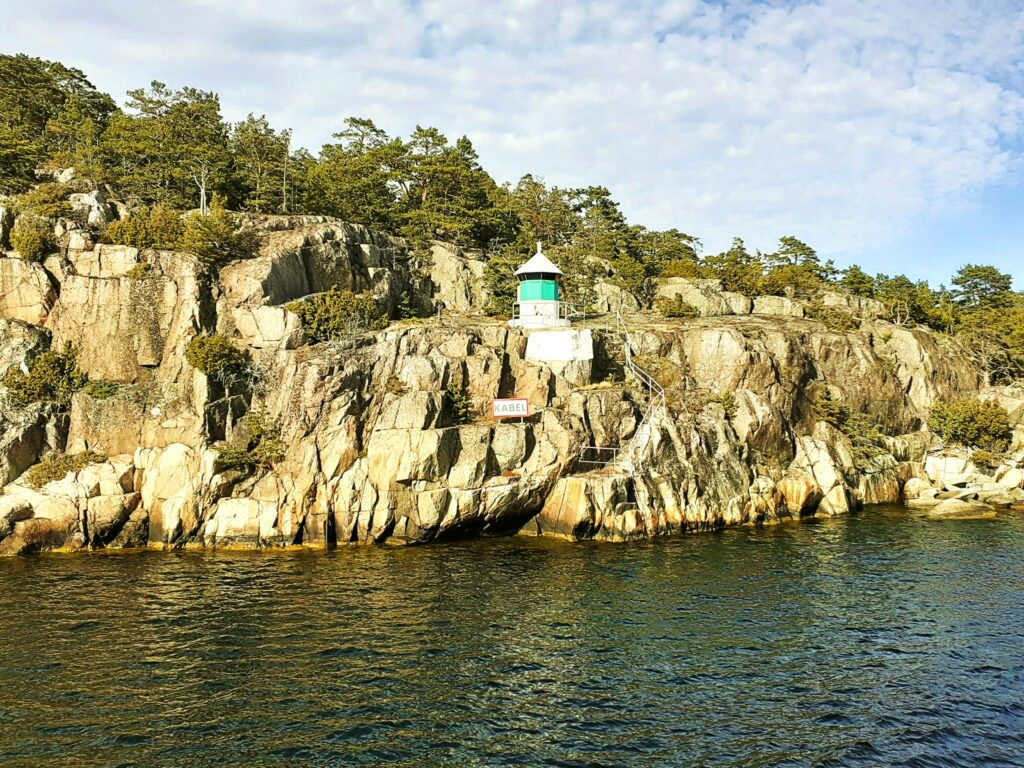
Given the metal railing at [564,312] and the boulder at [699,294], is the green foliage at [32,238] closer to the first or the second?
the metal railing at [564,312]

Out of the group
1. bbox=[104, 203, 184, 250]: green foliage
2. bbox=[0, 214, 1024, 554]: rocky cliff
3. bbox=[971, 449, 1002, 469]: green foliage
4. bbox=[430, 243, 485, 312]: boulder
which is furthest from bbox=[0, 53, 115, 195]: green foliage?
bbox=[971, 449, 1002, 469]: green foliage

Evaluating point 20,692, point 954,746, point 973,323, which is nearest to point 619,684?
point 954,746

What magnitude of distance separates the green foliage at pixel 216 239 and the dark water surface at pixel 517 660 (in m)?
24.7

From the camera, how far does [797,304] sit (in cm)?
7594

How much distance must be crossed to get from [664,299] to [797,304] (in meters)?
17.3

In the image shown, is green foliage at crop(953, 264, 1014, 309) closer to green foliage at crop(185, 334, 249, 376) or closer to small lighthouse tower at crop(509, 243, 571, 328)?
small lighthouse tower at crop(509, 243, 571, 328)

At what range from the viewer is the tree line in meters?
64.2

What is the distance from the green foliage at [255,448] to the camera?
4244cm

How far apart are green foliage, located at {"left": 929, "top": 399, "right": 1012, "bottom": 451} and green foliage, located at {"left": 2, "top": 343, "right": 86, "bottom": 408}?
7239 cm

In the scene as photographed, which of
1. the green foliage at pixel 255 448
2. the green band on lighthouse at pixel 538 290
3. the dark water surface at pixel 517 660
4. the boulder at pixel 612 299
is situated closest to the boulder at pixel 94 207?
the green foliage at pixel 255 448

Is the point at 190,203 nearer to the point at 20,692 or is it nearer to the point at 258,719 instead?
the point at 20,692

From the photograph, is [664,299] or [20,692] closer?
[20,692]

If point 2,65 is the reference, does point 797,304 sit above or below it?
below

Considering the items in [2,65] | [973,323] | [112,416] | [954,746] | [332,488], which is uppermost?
[2,65]
